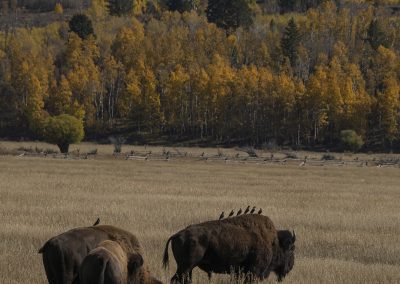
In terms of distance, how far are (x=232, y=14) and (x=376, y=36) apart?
2678cm

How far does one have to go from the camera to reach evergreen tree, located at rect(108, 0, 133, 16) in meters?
151

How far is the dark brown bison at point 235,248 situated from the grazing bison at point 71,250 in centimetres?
121

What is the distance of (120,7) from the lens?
495 ft

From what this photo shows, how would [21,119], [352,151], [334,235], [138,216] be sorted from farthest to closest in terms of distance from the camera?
[21,119] → [352,151] → [138,216] → [334,235]

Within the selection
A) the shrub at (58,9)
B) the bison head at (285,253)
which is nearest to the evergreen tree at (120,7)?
the shrub at (58,9)

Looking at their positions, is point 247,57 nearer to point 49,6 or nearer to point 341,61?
point 341,61

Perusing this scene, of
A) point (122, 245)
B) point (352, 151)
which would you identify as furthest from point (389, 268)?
point (352, 151)

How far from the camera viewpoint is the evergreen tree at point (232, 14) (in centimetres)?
12850

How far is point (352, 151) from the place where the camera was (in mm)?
81250

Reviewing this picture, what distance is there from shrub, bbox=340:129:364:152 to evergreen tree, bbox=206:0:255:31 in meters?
49.5

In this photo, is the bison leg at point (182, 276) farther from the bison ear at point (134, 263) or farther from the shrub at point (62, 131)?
the shrub at point (62, 131)

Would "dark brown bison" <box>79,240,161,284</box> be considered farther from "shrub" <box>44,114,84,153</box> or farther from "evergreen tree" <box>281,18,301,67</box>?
"evergreen tree" <box>281,18,301,67</box>

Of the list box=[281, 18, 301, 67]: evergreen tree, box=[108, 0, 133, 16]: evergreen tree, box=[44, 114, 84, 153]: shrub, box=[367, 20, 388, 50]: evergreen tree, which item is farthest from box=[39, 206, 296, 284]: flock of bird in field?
box=[108, 0, 133, 16]: evergreen tree

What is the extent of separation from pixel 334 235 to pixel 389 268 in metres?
4.39
